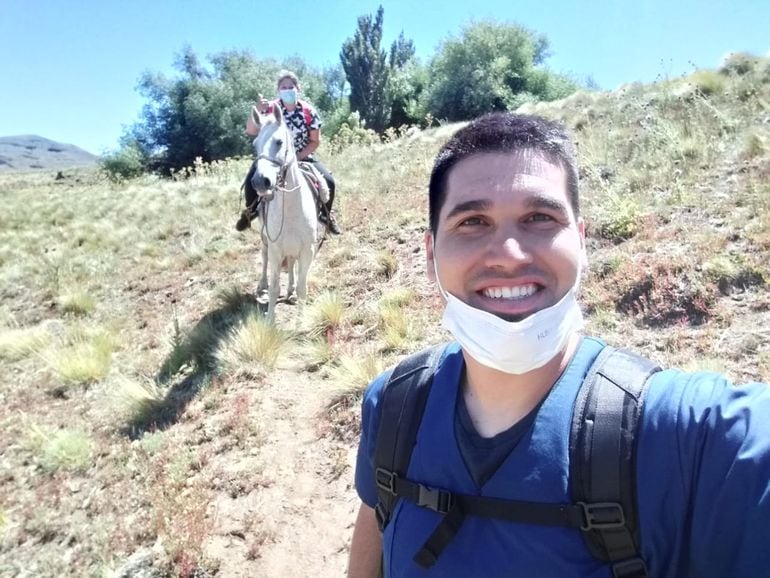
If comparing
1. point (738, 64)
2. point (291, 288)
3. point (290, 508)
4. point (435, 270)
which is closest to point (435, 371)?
point (435, 270)

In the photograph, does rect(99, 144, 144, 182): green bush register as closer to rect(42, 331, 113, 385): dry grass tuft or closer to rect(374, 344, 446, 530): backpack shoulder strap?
rect(42, 331, 113, 385): dry grass tuft

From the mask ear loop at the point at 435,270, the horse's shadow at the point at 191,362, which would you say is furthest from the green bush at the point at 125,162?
the mask ear loop at the point at 435,270

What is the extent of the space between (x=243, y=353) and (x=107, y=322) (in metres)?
3.63

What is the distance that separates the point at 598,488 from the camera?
3.73 feet

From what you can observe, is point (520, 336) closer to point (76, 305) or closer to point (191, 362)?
point (191, 362)

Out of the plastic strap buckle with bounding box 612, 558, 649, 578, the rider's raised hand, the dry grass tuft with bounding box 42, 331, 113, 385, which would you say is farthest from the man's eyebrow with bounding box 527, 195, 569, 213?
the dry grass tuft with bounding box 42, 331, 113, 385

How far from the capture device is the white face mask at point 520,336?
1383 millimetres

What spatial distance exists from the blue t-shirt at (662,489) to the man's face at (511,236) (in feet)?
0.80

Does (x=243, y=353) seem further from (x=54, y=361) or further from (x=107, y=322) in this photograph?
(x=107, y=322)

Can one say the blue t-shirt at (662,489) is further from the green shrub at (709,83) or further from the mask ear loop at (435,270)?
the green shrub at (709,83)

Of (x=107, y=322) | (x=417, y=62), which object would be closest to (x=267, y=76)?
(x=417, y=62)

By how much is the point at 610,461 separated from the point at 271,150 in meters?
5.59

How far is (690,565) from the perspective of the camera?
1.11 metres

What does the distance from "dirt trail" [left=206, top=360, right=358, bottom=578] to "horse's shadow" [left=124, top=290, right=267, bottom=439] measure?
3.64 ft
